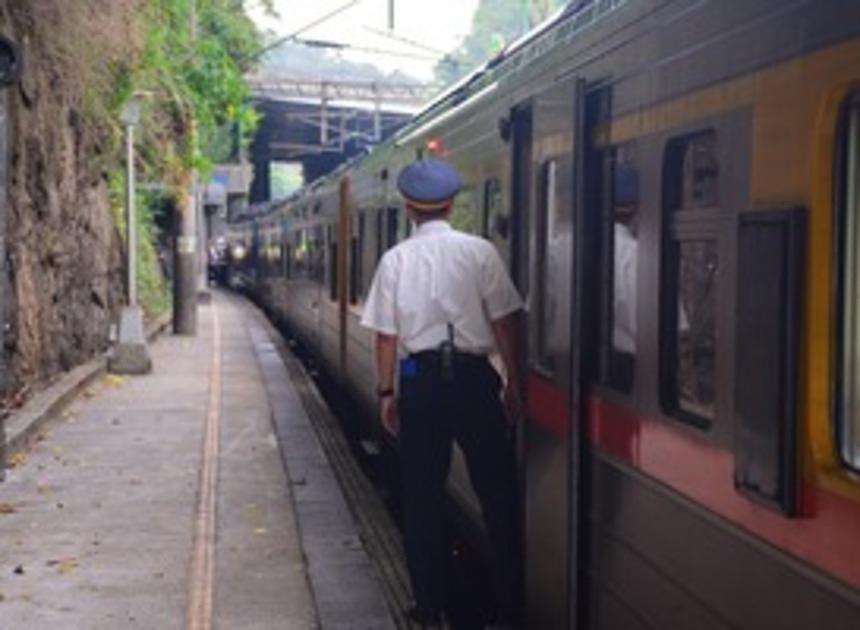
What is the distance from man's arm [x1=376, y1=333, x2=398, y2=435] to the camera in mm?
5605

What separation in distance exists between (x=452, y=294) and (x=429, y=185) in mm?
476

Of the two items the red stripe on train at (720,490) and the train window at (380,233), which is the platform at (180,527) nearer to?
the train window at (380,233)

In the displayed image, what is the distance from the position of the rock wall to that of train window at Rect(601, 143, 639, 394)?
6.60 metres

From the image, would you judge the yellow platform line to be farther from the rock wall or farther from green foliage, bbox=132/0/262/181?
green foliage, bbox=132/0/262/181

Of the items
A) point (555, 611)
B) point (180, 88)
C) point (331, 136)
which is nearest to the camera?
point (555, 611)

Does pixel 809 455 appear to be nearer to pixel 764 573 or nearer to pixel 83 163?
pixel 764 573

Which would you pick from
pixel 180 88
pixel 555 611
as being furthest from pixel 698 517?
pixel 180 88

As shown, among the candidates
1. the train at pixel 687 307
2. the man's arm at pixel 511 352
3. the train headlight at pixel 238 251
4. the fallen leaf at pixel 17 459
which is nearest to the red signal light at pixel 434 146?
the train at pixel 687 307

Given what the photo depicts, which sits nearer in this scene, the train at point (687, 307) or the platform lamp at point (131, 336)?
the train at point (687, 307)

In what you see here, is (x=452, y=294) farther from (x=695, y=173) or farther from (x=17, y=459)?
(x=17, y=459)

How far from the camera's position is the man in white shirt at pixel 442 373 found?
547cm

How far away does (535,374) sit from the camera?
536 cm

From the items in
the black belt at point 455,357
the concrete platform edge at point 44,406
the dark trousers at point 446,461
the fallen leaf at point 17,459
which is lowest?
the fallen leaf at point 17,459

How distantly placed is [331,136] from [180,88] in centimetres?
3594
